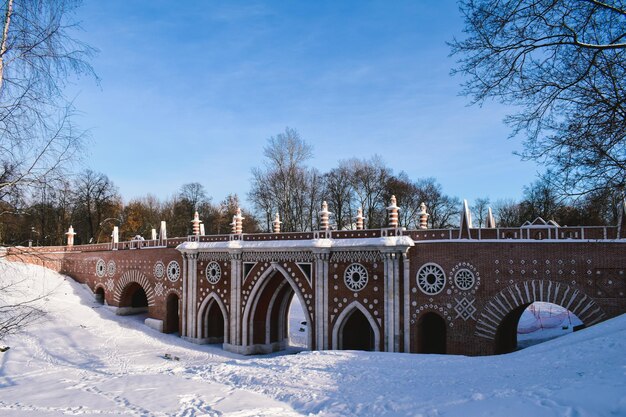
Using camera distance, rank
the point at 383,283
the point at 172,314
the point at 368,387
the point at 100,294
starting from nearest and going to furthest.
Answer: the point at 368,387, the point at 383,283, the point at 172,314, the point at 100,294

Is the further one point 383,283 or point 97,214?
point 97,214

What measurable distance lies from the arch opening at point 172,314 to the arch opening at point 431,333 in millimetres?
14806

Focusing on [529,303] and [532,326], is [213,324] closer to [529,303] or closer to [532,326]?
[529,303]

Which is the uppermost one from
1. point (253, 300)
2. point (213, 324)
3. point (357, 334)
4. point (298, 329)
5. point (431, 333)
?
point (253, 300)

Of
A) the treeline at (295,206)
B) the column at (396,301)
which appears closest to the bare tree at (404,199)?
the treeline at (295,206)

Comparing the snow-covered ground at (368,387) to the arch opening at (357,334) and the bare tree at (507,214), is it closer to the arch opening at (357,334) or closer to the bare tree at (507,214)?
the arch opening at (357,334)

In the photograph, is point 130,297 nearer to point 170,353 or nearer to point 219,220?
point 170,353

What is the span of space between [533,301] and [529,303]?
0.77 ft

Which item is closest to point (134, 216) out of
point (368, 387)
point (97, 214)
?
point (97, 214)

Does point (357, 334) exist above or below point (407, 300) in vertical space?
below

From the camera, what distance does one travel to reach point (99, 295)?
3334 cm

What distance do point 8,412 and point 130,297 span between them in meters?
24.2

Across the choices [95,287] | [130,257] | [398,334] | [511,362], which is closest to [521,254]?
[398,334]

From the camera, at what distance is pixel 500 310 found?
1692cm
